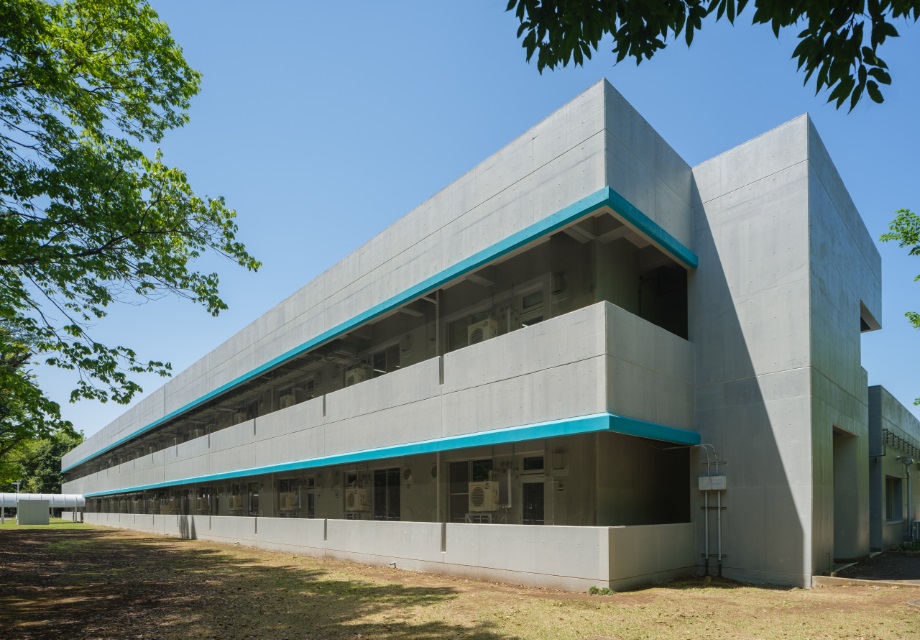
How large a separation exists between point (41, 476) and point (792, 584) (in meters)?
110

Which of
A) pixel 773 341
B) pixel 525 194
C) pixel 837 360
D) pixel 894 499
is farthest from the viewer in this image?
pixel 894 499

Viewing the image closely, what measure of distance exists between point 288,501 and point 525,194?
18923 mm

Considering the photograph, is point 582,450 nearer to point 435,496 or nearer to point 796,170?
point 435,496

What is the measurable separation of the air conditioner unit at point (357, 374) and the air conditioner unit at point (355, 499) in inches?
152

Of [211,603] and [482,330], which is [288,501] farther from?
[211,603]

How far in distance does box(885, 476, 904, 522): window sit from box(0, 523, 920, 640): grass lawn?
47.4 ft

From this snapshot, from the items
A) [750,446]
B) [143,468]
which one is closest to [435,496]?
[750,446]

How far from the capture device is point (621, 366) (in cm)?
1278

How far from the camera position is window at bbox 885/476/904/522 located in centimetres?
2425

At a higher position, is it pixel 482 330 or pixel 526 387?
pixel 482 330

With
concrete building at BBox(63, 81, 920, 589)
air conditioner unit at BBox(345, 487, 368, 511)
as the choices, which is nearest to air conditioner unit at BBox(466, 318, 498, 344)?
concrete building at BBox(63, 81, 920, 589)

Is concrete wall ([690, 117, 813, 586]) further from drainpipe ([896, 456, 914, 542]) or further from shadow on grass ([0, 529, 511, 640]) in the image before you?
drainpipe ([896, 456, 914, 542])

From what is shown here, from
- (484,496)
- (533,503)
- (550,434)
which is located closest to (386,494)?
(484,496)

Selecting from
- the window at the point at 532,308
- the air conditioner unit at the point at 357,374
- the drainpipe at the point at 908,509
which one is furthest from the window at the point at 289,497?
→ the drainpipe at the point at 908,509
